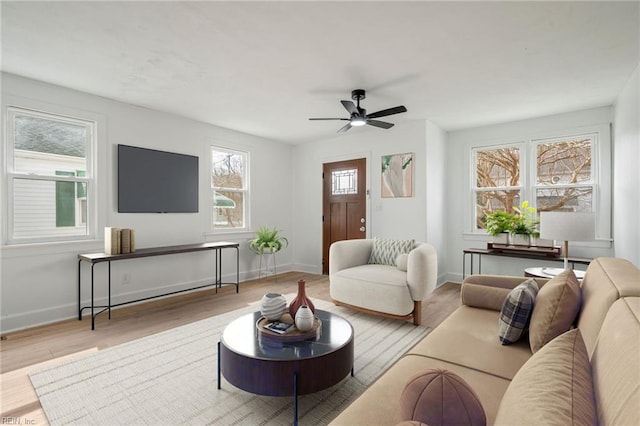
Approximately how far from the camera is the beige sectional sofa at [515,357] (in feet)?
2.28

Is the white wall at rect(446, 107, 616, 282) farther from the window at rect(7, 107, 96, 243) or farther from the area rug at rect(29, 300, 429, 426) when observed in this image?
the window at rect(7, 107, 96, 243)

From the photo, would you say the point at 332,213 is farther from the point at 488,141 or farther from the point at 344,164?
the point at 488,141

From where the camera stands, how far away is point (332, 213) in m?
5.71

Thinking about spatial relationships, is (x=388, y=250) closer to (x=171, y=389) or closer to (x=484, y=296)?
(x=484, y=296)

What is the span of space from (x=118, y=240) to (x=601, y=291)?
A: 398 centimetres

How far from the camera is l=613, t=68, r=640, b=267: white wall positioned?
2854 mm

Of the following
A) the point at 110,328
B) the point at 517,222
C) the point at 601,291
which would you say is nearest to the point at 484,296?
the point at 601,291

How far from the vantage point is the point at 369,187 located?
5195 millimetres

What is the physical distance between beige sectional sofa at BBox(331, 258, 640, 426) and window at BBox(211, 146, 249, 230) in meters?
3.83

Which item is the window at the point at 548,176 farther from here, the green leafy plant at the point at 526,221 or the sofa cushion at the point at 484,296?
the sofa cushion at the point at 484,296

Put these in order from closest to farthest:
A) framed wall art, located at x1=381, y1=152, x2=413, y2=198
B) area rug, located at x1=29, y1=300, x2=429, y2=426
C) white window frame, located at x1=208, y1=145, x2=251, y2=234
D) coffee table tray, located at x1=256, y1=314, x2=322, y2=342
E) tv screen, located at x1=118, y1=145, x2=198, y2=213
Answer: area rug, located at x1=29, y1=300, x2=429, y2=426 < coffee table tray, located at x1=256, y1=314, x2=322, y2=342 < tv screen, located at x1=118, y1=145, x2=198, y2=213 < framed wall art, located at x1=381, y1=152, x2=413, y2=198 < white window frame, located at x1=208, y1=145, x2=251, y2=234

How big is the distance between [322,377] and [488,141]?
14.6 ft

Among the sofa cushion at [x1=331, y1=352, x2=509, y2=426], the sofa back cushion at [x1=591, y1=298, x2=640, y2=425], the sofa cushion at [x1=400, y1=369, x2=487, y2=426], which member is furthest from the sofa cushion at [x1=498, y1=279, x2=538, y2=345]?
the sofa cushion at [x1=400, y1=369, x2=487, y2=426]

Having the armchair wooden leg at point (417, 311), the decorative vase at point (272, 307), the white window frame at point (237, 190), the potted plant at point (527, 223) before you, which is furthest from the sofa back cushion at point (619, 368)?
the white window frame at point (237, 190)
